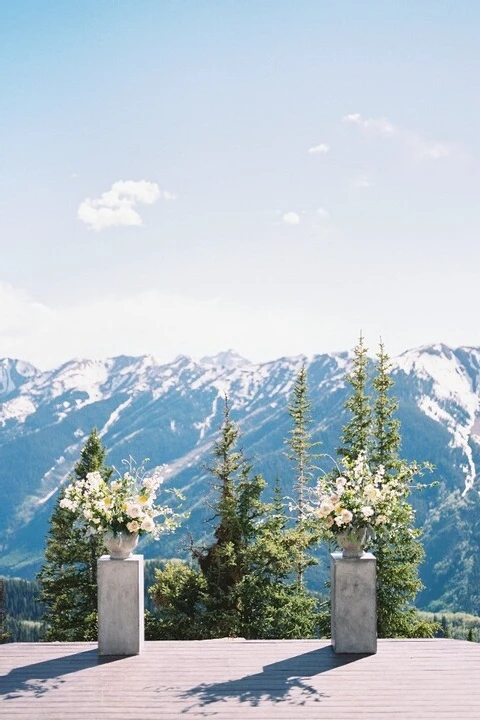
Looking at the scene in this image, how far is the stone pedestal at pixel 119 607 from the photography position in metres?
8.14

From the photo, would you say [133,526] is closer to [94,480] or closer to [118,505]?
[118,505]

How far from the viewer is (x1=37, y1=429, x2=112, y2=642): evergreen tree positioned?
1085 inches

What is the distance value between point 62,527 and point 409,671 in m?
24.9

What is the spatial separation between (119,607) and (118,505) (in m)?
1.18

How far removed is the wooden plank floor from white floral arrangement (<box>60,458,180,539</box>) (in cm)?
150

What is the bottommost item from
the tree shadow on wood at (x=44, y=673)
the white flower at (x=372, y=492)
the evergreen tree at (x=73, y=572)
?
the evergreen tree at (x=73, y=572)

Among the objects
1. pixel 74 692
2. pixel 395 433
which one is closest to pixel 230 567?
pixel 395 433

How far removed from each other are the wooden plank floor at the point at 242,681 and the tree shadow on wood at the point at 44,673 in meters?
0.01

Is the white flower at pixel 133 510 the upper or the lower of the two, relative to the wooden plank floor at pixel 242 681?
upper

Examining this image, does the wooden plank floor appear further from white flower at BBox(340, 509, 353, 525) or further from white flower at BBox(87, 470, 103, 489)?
white flower at BBox(87, 470, 103, 489)

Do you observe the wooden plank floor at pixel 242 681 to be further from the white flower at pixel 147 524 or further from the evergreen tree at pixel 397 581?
the evergreen tree at pixel 397 581

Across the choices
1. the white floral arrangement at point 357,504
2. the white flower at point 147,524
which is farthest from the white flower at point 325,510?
the white flower at point 147,524

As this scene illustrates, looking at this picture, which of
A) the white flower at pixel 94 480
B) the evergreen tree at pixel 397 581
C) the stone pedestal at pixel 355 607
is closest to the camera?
the stone pedestal at pixel 355 607

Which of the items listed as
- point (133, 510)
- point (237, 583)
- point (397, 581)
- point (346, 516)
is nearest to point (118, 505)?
point (133, 510)
